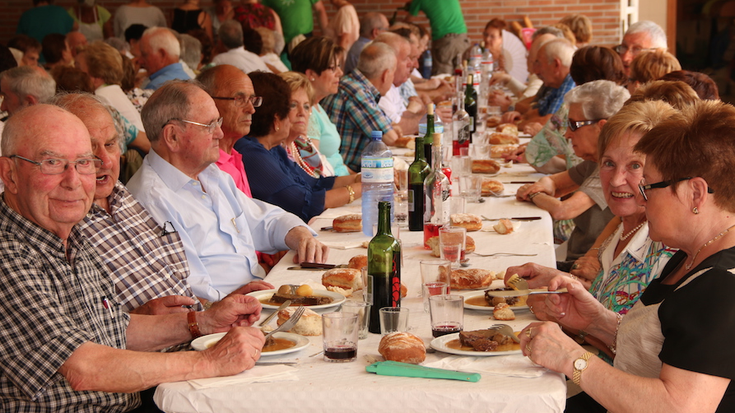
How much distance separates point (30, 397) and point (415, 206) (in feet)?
4.93

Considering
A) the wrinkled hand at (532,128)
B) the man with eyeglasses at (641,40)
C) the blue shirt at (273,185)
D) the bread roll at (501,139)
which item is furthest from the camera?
the man with eyeglasses at (641,40)

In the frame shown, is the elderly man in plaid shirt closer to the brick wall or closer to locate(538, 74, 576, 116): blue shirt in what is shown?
locate(538, 74, 576, 116): blue shirt

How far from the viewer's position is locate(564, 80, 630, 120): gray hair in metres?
3.05

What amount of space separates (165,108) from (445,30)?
24.6 feet

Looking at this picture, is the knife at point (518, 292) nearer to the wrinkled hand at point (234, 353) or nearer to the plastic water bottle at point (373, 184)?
the wrinkled hand at point (234, 353)

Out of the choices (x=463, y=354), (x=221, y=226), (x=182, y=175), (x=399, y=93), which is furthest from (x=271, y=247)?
(x=399, y=93)

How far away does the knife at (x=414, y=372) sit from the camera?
1.36 m

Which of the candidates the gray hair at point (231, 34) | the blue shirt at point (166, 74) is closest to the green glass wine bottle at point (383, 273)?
the blue shirt at point (166, 74)

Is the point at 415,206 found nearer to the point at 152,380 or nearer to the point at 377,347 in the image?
the point at 377,347

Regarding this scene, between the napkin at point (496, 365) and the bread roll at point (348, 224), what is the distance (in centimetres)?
130

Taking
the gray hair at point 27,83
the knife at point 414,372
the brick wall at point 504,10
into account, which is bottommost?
the knife at point 414,372

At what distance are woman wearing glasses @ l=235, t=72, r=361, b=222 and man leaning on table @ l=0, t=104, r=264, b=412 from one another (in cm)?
143

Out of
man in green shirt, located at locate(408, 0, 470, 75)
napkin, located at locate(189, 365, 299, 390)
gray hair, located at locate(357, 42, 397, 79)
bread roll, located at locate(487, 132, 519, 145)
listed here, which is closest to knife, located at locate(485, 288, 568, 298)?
napkin, located at locate(189, 365, 299, 390)

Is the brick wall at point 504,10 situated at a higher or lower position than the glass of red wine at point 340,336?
higher
